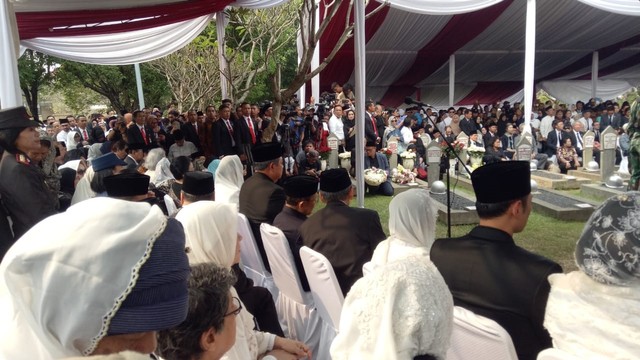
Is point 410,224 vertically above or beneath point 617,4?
beneath

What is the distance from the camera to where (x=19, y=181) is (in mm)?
2695

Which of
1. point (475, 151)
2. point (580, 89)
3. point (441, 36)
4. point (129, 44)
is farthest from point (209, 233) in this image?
point (580, 89)

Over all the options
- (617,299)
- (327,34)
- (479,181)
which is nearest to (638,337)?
(617,299)

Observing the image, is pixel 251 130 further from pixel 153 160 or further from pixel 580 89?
pixel 580 89

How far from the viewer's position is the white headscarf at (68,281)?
865 millimetres

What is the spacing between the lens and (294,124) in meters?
9.45

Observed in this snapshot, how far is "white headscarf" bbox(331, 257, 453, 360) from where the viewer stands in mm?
1085

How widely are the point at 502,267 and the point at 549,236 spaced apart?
4.23 m

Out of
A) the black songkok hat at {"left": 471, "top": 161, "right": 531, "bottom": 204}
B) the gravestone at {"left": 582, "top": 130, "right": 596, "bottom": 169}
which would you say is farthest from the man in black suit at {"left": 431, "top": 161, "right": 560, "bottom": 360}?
the gravestone at {"left": 582, "top": 130, "right": 596, "bottom": 169}

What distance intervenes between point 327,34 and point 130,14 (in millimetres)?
8132

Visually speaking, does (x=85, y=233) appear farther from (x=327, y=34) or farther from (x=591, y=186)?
(x=327, y=34)

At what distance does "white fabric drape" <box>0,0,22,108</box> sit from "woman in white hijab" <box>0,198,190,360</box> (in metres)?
2.58

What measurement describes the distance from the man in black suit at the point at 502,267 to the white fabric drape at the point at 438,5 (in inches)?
307

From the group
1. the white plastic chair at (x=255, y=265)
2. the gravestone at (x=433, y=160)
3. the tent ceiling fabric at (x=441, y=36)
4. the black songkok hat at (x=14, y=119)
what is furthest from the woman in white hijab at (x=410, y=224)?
the gravestone at (x=433, y=160)
